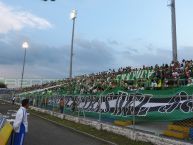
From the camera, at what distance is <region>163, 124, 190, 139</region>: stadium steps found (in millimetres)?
12727

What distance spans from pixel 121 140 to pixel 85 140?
1643mm

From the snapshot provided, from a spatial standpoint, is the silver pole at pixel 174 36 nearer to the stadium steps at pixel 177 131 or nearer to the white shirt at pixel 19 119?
the stadium steps at pixel 177 131

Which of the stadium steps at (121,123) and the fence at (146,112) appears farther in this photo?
the stadium steps at (121,123)

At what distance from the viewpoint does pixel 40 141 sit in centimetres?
1520

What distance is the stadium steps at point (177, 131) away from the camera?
12.7 metres

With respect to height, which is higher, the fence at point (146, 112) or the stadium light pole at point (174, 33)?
the stadium light pole at point (174, 33)

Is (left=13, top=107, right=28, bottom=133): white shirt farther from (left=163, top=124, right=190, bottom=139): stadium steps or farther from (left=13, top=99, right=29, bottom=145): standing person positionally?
(left=163, top=124, right=190, bottom=139): stadium steps

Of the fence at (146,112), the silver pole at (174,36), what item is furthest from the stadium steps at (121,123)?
the silver pole at (174,36)

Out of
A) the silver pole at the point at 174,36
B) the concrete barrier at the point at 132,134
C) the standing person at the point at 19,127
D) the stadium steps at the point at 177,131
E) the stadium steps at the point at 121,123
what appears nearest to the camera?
the standing person at the point at 19,127

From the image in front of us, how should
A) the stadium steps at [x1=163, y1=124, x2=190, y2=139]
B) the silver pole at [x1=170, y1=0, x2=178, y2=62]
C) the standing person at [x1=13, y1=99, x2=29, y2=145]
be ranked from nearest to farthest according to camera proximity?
the standing person at [x1=13, y1=99, x2=29, y2=145], the stadium steps at [x1=163, y1=124, x2=190, y2=139], the silver pole at [x1=170, y1=0, x2=178, y2=62]

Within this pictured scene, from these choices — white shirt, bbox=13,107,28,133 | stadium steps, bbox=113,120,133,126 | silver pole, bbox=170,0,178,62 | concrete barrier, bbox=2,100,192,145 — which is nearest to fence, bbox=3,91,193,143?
stadium steps, bbox=113,120,133,126

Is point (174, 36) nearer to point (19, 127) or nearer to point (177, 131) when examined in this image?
point (177, 131)

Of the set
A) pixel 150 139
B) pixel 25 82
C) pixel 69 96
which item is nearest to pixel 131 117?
pixel 150 139

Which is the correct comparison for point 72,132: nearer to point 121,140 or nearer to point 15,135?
point 121,140
